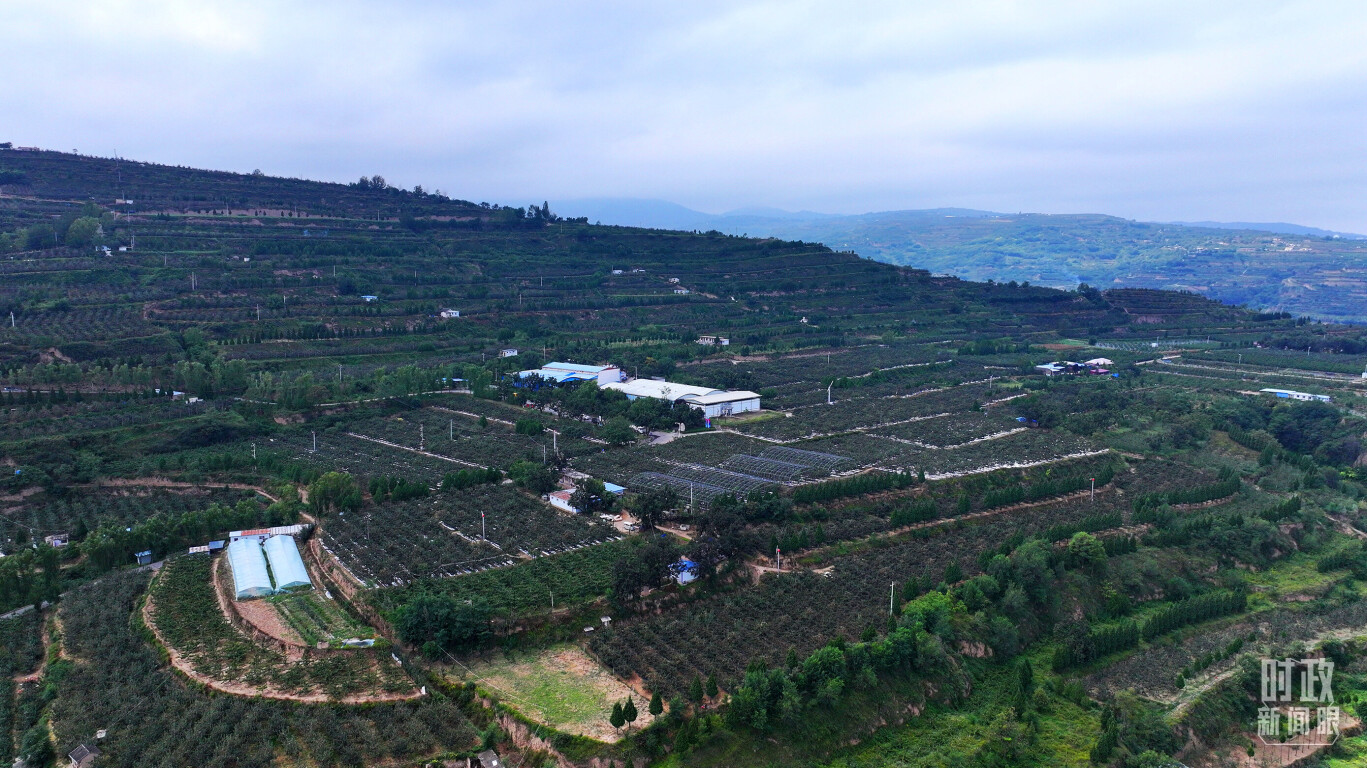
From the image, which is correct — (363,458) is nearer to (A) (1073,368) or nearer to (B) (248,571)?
(B) (248,571)

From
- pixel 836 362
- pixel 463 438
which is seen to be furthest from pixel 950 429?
pixel 463 438

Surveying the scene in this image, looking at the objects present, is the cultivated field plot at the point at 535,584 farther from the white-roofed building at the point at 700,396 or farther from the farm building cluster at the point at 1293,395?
the farm building cluster at the point at 1293,395

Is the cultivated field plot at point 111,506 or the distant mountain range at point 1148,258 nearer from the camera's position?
the cultivated field plot at point 111,506

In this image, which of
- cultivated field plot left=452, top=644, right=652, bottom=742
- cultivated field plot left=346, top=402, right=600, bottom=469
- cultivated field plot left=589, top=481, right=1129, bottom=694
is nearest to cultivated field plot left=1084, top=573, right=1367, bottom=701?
cultivated field plot left=589, top=481, right=1129, bottom=694

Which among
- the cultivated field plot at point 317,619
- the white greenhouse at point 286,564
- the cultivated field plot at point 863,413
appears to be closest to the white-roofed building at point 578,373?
the cultivated field plot at point 863,413

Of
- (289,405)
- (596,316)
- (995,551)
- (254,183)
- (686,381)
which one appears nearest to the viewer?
(995,551)

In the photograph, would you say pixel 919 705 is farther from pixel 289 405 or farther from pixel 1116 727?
pixel 289 405

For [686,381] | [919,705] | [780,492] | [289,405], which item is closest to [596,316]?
[686,381]

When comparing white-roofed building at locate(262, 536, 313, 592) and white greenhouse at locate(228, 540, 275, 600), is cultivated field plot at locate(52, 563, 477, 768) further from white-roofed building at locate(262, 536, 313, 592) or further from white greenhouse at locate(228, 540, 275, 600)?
white-roofed building at locate(262, 536, 313, 592)
